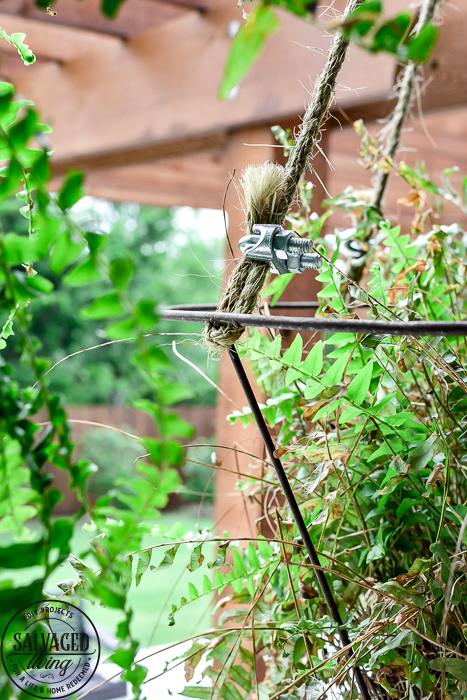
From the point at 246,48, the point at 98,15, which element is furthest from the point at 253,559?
the point at 98,15

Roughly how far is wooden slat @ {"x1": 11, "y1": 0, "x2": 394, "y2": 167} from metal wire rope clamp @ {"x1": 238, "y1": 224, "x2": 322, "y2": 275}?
1.53 ft

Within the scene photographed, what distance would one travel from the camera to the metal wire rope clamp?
33 centimetres

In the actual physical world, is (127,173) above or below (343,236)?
above

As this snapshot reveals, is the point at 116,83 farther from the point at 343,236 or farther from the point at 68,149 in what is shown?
the point at 343,236

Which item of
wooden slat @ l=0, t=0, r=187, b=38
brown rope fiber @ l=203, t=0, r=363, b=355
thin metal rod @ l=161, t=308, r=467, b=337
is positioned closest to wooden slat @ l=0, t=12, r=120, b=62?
wooden slat @ l=0, t=0, r=187, b=38

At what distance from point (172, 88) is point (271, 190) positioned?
81cm

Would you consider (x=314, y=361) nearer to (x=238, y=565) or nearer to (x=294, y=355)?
(x=294, y=355)

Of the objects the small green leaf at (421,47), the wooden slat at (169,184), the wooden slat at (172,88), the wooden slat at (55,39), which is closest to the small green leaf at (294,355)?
the small green leaf at (421,47)

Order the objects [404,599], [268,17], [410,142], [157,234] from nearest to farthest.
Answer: [268,17], [404,599], [410,142], [157,234]

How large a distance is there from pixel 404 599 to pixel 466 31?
68cm

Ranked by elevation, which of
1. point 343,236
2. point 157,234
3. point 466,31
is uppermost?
point 157,234

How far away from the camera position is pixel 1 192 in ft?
0.70

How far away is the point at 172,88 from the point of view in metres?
1.07

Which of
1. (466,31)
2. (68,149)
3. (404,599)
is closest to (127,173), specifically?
(68,149)
